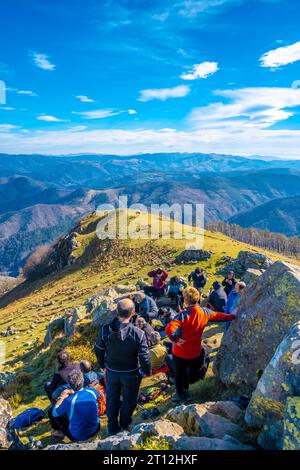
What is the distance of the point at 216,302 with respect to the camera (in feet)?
67.4

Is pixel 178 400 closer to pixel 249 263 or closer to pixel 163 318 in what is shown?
pixel 163 318

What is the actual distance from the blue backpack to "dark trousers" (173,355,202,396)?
5.49m

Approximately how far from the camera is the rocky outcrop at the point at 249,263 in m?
34.6

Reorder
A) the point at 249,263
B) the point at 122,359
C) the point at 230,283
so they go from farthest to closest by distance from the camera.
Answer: the point at 249,263 < the point at 230,283 < the point at 122,359

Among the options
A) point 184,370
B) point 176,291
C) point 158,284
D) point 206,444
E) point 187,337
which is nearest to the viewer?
point 206,444

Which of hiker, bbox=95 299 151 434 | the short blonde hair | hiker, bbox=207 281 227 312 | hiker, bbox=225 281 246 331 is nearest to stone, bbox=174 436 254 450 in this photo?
hiker, bbox=95 299 151 434

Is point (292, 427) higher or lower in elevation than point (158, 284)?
higher

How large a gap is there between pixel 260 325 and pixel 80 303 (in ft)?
103

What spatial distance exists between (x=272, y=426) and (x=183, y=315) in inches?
159

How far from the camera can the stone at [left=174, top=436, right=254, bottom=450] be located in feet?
22.1

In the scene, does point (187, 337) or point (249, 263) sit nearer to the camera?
point (187, 337)

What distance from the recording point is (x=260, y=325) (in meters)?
10.6

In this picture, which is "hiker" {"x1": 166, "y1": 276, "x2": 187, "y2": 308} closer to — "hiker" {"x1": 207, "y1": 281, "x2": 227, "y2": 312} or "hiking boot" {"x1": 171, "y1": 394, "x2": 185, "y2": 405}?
"hiker" {"x1": 207, "y1": 281, "x2": 227, "y2": 312}

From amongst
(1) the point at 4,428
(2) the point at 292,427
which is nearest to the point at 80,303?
(1) the point at 4,428
